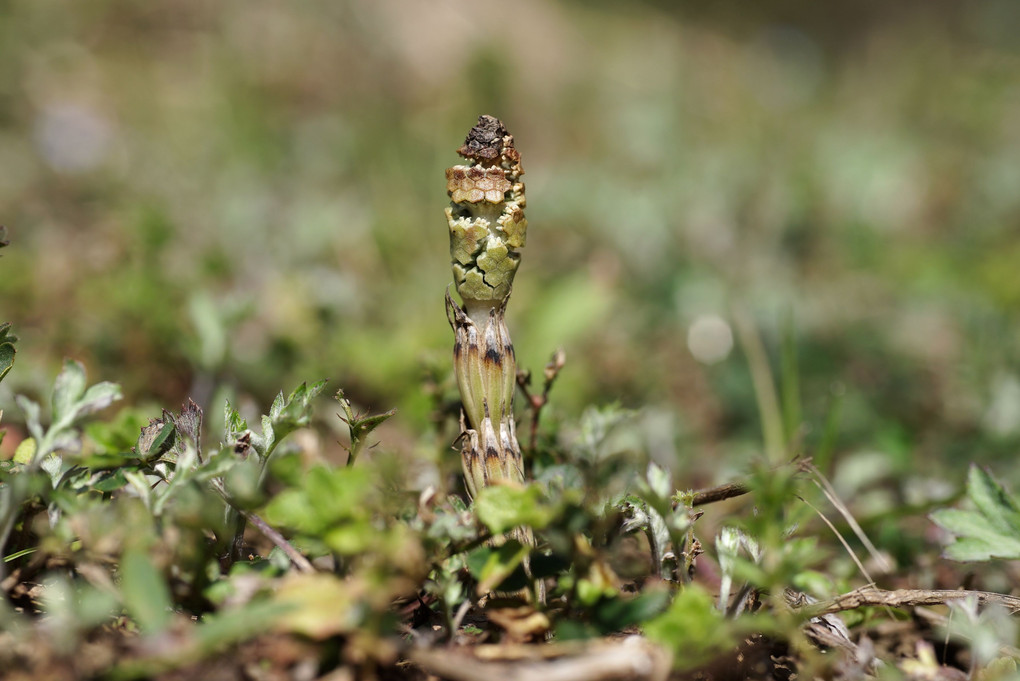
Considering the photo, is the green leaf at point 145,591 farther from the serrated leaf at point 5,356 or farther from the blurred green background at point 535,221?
the blurred green background at point 535,221

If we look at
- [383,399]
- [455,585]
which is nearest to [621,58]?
[383,399]

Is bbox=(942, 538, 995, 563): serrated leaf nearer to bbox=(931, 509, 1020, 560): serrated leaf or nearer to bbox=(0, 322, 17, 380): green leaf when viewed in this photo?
bbox=(931, 509, 1020, 560): serrated leaf

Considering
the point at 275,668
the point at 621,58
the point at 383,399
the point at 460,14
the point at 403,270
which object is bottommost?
the point at 275,668

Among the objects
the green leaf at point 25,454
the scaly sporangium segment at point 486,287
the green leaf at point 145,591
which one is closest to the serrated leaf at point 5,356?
the green leaf at point 25,454

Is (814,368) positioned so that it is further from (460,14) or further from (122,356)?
(460,14)

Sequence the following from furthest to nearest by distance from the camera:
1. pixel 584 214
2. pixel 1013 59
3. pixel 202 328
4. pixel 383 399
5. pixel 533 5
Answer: pixel 533 5, pixel 1013 59, pixel 584 214, pixel 383 399, pixel 202 328

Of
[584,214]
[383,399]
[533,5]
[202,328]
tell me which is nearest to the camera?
[202,328]

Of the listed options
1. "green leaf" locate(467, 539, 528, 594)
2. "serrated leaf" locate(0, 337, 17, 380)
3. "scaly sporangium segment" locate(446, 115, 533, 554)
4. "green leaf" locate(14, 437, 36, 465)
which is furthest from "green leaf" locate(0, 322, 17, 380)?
"green leaf" locate(467, 539, 528, 594)
